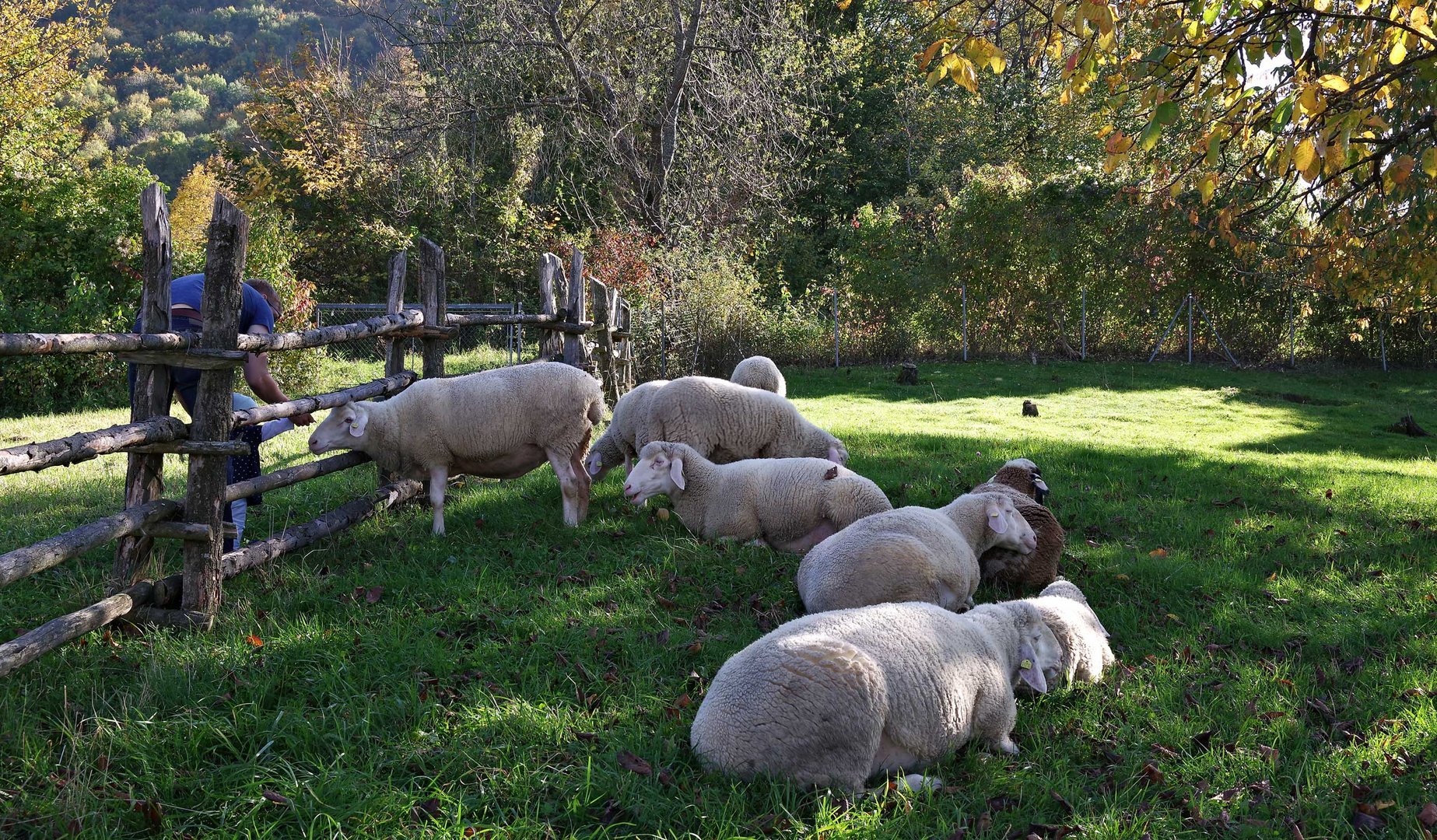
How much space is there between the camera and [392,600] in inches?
185

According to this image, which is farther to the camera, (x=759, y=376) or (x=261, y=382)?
(x=759, y=376)

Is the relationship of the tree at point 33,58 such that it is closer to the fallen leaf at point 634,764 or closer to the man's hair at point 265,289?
the man's hair at point 265,289

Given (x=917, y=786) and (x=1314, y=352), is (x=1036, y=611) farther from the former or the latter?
(x=1314, y=352)

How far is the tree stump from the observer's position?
12.4m

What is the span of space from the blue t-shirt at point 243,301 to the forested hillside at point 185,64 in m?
36.4

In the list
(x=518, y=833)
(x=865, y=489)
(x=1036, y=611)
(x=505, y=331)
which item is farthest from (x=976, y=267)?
(x=518, y=833)

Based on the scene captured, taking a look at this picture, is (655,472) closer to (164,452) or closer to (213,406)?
(213,406)

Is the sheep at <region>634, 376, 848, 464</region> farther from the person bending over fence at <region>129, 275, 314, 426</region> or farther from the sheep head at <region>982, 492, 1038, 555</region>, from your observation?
the person bending over fence at <region>129, 275, 314, 426</region>

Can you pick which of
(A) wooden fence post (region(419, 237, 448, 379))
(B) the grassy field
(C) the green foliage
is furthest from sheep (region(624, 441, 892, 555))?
(C) the green foliage

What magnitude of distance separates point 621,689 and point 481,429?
3250 mm

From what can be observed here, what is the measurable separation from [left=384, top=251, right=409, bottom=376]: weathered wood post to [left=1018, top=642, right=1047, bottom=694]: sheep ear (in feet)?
16.4

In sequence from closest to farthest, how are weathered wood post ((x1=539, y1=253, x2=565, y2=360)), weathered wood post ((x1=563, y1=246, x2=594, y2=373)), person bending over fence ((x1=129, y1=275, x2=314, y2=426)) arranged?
person bending over fence ((x1=129, y1=275, x2=314, y2=426))
weathered wood post ((x1=539, y1=253, x2=565, y2=360))
weathered wood post ((x1=563, y1=246, x2=594, y2=373))

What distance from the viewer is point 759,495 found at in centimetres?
588

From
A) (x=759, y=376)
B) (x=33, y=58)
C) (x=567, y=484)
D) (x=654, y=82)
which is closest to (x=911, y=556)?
(x=567, y=484)
